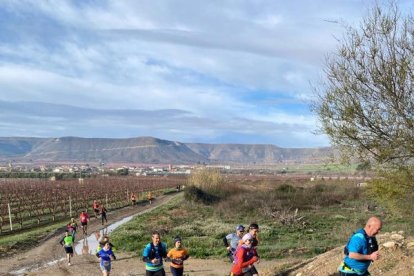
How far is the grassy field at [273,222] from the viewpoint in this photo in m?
23.9

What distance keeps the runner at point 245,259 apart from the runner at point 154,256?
1853mm

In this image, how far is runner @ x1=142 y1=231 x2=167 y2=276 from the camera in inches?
425

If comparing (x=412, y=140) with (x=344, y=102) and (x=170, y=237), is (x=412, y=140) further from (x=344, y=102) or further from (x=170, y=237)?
(x=170, y=237)

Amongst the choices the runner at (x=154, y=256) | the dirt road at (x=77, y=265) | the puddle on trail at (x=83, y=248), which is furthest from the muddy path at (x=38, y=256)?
the runner at (x=154, y=256)

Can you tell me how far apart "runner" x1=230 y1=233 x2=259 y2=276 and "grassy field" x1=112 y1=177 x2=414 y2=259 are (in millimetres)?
11097

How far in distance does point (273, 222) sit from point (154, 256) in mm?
25042

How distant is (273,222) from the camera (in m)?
34.8

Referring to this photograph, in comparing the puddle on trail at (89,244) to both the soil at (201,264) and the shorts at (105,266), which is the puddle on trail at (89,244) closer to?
the soil at (201,264)

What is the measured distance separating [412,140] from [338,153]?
2.68 meters

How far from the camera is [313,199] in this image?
50406mm

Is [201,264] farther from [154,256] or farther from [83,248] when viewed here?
[154,256]

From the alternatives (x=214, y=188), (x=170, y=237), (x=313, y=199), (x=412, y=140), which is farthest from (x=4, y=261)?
(x=214, y=188)

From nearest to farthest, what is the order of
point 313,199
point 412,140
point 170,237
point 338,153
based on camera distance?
point 412,140 < point 338,153 < point 170,237 < point 313,199

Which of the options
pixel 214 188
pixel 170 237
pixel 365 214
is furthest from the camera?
pixel 214 188
